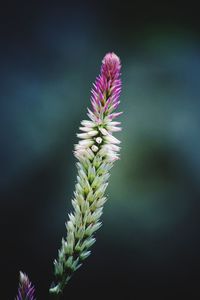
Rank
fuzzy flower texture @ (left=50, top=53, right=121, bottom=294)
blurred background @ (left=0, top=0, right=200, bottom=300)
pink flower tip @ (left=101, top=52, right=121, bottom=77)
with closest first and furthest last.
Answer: fuzzy flower texture @ (left=50, top=53, right=121, bottom=294), pink flower tip @ (left=101, top=52, right=121, bottom=77), blurred background @ (left=0, top=0, right=200, bottom=300)

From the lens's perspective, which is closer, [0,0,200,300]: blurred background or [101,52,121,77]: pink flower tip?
[101,52,121,77]: pink flower tip

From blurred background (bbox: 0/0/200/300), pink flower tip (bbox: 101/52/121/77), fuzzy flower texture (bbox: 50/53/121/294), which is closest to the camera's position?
fuzzy flower texture (bbox: 50/53/121/294)

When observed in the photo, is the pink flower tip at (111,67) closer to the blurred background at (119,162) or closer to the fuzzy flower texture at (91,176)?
the fuzzy flower texture at (91,176)

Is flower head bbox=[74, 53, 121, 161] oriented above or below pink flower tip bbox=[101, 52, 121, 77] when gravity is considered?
below

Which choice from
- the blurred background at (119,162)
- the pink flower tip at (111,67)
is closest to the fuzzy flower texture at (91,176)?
the pink flower tip at (111,67)

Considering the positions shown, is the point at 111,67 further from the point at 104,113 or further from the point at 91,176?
the point at 91,176

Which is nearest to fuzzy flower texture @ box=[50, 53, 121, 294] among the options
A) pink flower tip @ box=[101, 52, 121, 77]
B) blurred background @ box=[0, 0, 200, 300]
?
pink flower tip @ box=[101, 52, 121, 77]

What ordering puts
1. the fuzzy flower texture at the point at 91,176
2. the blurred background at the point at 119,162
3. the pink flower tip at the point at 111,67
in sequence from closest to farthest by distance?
the fuzzy flower texture at the point at 91,176, the pink flower tip at the point at 111,67, the blurred background at the point at 119,162

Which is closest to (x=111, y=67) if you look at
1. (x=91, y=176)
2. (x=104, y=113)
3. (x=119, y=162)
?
(x=104, y=113)

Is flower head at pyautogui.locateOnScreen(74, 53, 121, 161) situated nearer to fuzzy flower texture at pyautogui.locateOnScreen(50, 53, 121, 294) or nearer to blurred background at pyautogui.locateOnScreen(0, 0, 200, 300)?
fuzzy flower texture at pyautogui.locateOnScreen(50, 53, 121, 294)
